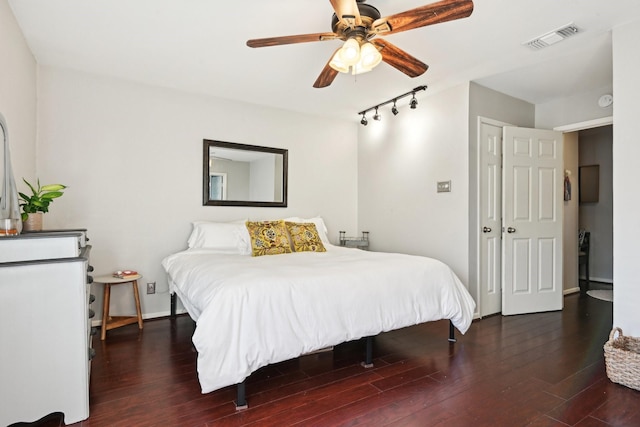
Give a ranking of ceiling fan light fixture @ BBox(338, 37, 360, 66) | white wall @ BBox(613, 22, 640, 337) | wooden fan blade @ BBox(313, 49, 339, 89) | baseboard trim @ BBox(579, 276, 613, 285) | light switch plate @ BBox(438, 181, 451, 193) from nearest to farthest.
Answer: ceiling fan light fixture @ BBox(338, 37, 360, 66), white wall @ BBox(613, 22, 640, 337), wooden fan blade @ BBox(313, 49, 339, 89), light switch plate @ BBox(438, 181, 451, 193), baseboard trim @ BBox(579, 276, 613, 285)

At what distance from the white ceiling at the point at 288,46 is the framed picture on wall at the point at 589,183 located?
8.95ft

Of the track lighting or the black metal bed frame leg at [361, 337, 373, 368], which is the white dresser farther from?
the track lighting

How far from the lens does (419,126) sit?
161 inches

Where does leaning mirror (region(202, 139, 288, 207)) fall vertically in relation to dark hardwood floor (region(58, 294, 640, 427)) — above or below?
above

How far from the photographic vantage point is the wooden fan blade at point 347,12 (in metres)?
1.81

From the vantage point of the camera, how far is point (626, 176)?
8.00 ft

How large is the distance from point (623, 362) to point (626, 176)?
→ 128 centimetres

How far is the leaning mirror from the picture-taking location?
3.93m

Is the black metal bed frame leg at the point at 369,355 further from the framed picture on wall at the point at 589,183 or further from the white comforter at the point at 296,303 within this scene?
the framed picture on wall at the point at 589,183

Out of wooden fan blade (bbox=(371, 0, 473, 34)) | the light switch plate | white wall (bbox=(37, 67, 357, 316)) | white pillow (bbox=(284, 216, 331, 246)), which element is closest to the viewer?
wooden fan blade (bbox=(371, 0, 473, 34))

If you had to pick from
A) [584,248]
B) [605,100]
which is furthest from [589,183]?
[605,100]

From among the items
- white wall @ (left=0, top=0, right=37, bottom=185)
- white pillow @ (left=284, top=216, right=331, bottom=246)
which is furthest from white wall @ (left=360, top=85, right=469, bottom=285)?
white wall @ (left=0, top=0, right=37, bottom=185)

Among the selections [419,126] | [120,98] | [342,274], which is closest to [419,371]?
[342,274]

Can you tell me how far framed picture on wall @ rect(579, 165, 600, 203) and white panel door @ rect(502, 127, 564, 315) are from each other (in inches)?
99.1
